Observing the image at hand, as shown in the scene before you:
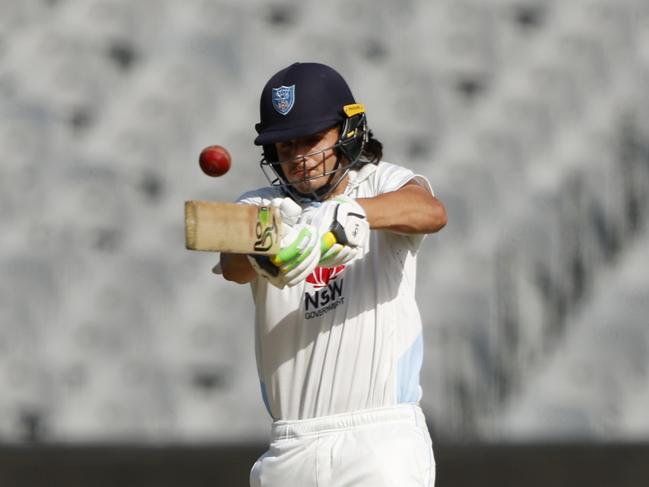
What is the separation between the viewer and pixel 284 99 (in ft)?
9.41

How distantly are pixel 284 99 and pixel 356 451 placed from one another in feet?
2.53

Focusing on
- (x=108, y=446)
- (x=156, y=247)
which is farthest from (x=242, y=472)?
(x=156, y=247)

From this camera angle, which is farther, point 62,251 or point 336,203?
point 62,251

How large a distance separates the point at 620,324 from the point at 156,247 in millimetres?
1998

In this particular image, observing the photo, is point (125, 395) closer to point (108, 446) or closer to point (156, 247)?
point (108, 446)

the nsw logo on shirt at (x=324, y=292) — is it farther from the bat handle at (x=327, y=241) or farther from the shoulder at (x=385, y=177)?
the bat handle at (x=327, y=241)

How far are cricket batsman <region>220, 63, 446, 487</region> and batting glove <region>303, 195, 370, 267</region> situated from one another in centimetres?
14

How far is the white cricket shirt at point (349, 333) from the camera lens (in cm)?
286

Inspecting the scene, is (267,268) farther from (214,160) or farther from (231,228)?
(214,160)

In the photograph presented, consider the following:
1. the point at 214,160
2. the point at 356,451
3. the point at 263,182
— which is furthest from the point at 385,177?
the point at 263,182

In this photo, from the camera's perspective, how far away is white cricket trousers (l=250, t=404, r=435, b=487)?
2.78 m

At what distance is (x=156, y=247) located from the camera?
564 cm

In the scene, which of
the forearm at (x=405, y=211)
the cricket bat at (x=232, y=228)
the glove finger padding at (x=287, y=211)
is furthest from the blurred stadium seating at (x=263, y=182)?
the cricket bat at (x=232, y=228)

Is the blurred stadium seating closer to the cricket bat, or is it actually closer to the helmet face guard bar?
the helmet face guard bar
